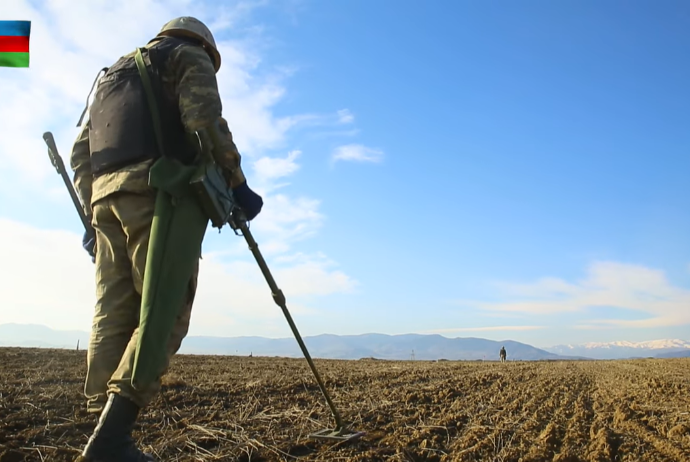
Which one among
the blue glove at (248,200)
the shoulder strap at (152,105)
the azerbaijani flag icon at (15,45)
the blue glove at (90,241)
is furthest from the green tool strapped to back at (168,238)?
the azerbaijani flag icon at (15,45)

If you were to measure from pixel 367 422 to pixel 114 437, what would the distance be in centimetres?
194

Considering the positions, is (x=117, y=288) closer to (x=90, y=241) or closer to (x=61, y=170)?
(x=90, y=241)

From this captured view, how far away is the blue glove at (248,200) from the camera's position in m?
2.84

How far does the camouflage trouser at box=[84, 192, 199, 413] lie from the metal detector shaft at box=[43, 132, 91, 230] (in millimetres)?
440

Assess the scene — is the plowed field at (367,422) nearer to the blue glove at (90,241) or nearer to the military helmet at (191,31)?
the blue glove at (90,241)

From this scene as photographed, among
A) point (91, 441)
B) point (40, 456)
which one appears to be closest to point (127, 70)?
point (91, 441)

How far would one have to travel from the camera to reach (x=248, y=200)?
114 inches

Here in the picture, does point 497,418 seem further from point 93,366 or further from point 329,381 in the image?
point 93,366

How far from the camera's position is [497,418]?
3.96 metres

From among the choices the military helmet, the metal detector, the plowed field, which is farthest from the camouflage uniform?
the plowed field

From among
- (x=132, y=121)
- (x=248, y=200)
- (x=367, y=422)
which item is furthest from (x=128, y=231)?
(x=367, y=422)

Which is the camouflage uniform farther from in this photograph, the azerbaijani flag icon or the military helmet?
the azerbaijani flag icon

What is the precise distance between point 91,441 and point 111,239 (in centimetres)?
92

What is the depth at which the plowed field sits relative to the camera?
9.59 ft
